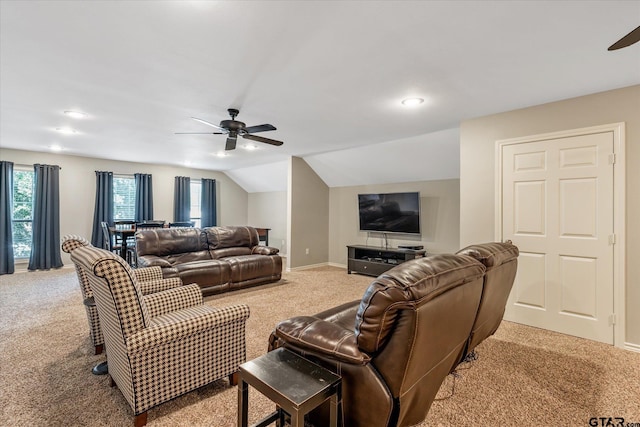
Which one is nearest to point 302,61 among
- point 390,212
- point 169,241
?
point 169,241

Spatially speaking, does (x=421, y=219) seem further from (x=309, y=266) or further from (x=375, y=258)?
(x=309, y=266)

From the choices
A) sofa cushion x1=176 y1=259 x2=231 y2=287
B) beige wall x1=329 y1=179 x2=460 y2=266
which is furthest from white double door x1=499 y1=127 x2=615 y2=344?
sofa cushion x1=176 y1=259 x2=231 y2=287

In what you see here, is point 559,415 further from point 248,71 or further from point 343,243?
point 343,243

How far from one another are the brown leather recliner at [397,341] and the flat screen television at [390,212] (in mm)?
4090

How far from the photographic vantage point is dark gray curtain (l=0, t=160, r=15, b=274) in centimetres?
559

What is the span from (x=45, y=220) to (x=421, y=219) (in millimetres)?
7204

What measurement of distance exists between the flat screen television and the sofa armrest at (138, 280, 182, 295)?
4041 millimetres

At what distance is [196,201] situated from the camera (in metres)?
8.43

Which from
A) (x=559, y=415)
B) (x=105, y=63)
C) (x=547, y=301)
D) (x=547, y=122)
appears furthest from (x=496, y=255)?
(x=105, y=63)

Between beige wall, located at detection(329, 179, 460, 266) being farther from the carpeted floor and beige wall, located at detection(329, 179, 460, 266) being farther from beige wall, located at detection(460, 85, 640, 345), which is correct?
the carpeted floor

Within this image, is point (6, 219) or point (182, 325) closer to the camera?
point (182, 325)

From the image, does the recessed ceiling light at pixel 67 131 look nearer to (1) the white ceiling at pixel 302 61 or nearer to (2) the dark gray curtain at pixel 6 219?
(1) the white ceiling at pixel 302 61

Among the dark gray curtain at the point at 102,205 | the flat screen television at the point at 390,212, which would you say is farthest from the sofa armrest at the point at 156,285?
the dark gray curtain at the point at 102,205

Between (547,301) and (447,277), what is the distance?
103 inches
